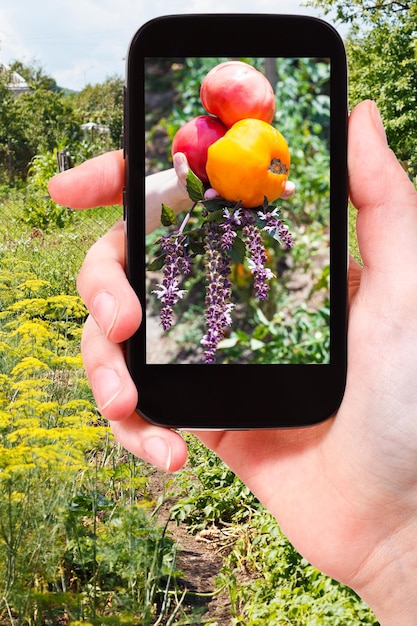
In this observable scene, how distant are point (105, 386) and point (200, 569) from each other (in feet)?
4.78

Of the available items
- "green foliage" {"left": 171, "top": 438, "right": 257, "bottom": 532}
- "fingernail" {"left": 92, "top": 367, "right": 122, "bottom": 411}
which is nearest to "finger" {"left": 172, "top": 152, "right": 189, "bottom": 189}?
"fingernail" {"left": 92, "top": 367, "right": 122, "bottom": 411}

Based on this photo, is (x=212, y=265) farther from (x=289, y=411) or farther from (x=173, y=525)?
(x=173, y=525)

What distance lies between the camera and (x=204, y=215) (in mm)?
806

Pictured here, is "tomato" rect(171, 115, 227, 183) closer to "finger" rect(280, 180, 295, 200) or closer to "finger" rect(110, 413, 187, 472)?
"finger" rect(280, 180, 295, 200)

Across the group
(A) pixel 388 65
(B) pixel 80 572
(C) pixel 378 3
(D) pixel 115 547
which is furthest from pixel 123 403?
(C) pixel 378 3

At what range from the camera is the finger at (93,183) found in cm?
85

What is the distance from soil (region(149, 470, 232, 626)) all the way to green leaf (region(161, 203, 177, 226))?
113 cm

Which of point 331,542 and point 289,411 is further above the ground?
point 289,411

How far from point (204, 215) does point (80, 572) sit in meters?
1.39

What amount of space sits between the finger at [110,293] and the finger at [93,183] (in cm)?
6

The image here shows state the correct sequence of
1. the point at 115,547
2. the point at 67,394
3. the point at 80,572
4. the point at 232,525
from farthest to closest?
the point at 67,394 → the point at 232,525 → the point at 80,572 → the point at 115,547

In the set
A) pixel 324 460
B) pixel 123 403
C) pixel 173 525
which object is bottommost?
pixel 173 525

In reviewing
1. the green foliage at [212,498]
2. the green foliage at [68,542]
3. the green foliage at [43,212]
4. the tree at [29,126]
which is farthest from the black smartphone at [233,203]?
the tree at [29,126]

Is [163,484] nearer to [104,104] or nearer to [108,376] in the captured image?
[108,376]
